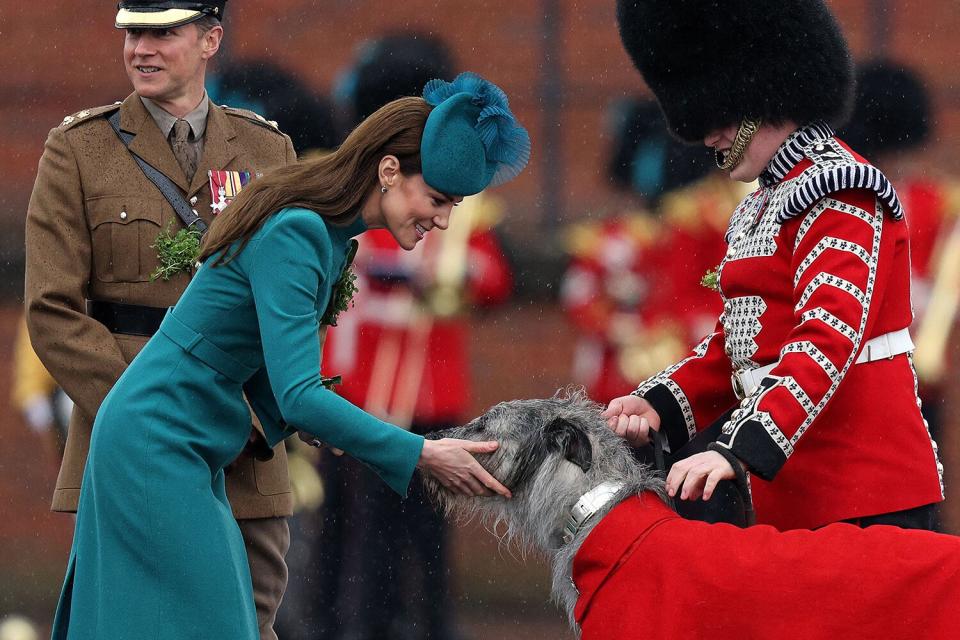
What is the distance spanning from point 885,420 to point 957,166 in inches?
94.7

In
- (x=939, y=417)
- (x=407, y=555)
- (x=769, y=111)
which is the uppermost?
(x=769, y=111)

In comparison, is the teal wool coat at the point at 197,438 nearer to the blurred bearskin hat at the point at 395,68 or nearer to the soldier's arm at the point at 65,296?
the soldier's arm at the point at 65,296

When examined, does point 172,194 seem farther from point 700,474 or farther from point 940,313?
point 940,313

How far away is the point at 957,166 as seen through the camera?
17.0ft

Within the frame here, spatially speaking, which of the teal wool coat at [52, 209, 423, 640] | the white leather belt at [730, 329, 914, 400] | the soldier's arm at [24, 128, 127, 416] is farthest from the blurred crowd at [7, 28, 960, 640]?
the teal wool coat at [52, 209, 423, 640]

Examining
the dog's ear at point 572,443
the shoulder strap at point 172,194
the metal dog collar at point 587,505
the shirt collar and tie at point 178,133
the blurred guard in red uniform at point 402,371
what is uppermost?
the shirt collar and tie at point 178,133

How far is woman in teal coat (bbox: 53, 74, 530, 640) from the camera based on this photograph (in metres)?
2.85

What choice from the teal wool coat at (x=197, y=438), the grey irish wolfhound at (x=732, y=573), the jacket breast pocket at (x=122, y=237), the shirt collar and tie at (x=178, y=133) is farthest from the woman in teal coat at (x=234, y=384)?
the shirt collar and tie at (x=178, y=133)

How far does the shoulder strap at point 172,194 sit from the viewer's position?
12.2 feet

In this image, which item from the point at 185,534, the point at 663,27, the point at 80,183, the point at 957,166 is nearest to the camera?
the point at 185,534

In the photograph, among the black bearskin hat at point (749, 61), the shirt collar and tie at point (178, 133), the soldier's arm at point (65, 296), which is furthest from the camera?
the shirt collar and tie at point (178, 133)

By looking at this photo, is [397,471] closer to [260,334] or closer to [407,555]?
[260,334]

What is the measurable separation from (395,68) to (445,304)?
90 cm

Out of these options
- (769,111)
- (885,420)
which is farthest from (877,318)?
(769,111)
